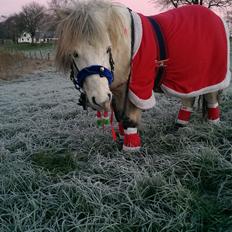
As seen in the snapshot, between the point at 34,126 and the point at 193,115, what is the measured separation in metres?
1.80

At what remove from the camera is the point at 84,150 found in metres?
2.92

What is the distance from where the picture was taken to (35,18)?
2910 millimetres

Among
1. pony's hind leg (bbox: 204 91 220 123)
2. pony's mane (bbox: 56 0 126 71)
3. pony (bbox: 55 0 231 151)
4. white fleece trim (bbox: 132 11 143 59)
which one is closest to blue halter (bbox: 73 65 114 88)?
pony (bbox: 55 0 231 151)

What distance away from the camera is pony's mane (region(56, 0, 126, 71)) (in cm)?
215

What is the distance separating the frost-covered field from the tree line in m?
1.07

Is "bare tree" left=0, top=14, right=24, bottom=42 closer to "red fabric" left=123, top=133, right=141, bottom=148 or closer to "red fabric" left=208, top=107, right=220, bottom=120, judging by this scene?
"red fabric" left=208, top=107, right=220, bottom=120

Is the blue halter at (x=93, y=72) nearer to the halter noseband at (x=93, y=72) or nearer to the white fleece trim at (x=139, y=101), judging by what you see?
the halter noseband at (x=93, y=72)

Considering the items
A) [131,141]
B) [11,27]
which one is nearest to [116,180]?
[131,141]

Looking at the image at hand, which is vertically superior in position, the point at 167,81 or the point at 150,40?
the point at 150,40

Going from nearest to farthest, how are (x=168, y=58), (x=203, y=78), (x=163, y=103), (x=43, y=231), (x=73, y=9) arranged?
(x=43, y=231)
(x=73, y=9)
(x=168, y=58)
(x=203, y=78)
(x=163, y=103)

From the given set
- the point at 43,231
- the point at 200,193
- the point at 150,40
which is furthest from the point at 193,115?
the point at 43,231

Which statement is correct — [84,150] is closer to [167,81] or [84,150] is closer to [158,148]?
[158,148]

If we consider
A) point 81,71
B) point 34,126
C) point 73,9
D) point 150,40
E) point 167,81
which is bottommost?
point 34,126

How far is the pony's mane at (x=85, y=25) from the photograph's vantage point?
2150 mm
